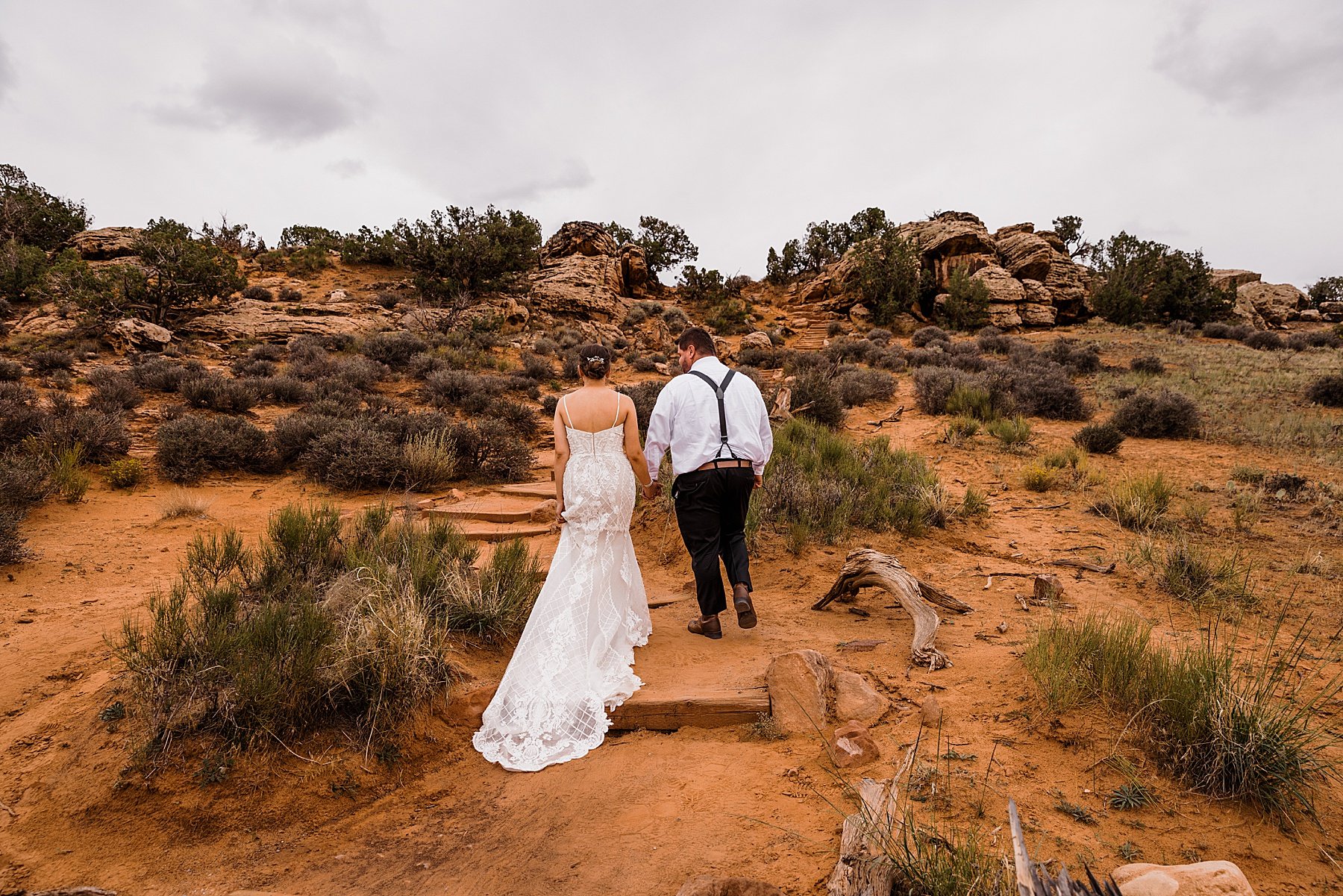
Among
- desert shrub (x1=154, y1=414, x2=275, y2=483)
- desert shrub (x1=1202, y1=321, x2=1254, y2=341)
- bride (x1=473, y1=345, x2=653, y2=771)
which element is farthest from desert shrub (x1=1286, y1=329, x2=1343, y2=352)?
desert shrub (x1=154, y1=414, x2=275, y2=483)

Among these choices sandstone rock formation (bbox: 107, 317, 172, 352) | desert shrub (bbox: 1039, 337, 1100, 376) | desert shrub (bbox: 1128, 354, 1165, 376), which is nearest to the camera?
sandstone rock formation (bbox: 107, 317, 172, 352)

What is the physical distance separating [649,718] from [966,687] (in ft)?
6.41

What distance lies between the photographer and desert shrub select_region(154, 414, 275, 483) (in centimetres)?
860

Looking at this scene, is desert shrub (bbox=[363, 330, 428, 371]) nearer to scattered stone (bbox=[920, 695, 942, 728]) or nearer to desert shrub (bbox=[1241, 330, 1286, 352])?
scattered stone (bbox=[920, 695, 942, 728])

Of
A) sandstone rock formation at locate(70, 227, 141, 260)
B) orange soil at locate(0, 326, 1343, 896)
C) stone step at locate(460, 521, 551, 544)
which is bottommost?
orange soil at locate(0, 326, 1343, 896)

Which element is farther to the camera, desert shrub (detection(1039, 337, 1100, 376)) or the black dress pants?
desert shrub (detection(1039, 337, 1100, 376))

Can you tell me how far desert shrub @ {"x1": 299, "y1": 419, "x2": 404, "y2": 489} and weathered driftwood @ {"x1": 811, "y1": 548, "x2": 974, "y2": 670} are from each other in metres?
6.34

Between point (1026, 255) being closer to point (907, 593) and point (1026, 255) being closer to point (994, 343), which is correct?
point (994, 343)

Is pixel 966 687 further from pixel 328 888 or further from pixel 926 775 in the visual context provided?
pixel 328 888

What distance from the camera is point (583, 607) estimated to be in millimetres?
4109

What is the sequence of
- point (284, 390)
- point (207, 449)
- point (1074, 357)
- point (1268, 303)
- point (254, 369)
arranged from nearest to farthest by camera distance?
point (207, 449) < point (284, 390) < point (254, 369) < point (1074, 357) < point (1268, 303)

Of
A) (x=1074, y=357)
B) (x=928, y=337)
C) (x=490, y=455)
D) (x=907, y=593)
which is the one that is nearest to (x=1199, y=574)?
(x=907, y=593)

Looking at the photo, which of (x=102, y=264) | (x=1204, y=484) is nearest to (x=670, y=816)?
(x=1204, y=484)

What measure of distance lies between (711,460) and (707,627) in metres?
1.37
